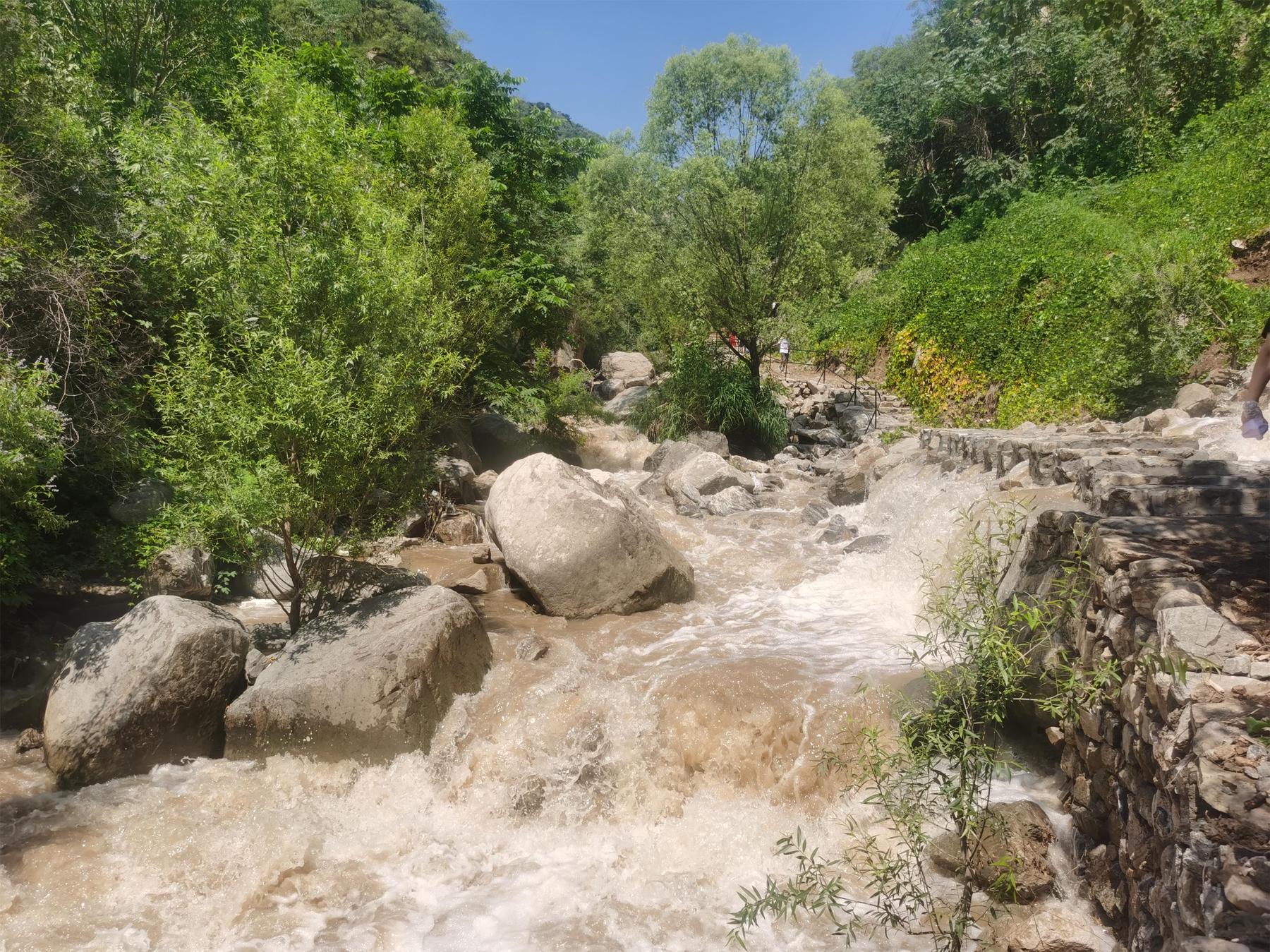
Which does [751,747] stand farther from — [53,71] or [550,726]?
[53,71]

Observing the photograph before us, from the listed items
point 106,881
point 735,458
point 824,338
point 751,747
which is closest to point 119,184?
point 106,881

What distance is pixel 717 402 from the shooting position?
1781cm

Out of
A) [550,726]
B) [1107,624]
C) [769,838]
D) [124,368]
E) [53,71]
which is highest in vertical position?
[53,71]

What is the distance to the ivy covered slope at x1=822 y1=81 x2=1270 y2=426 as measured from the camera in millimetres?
11281

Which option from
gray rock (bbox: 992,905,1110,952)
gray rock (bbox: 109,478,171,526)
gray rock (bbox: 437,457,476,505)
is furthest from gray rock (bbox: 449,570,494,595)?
gray rock (bbox: 992,905,1110,952)

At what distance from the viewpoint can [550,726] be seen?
618 cm

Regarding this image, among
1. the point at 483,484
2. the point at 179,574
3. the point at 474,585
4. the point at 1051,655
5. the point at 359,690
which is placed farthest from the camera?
the point at 483,484

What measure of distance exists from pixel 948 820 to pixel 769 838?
1.22 m

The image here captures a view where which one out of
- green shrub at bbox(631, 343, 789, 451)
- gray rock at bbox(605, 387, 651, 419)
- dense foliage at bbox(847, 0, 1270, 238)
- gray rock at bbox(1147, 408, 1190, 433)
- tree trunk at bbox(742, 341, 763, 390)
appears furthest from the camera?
gray rock at bbox(605, 387, 651, 419)

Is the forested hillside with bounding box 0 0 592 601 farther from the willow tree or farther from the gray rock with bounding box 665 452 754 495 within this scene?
the willow tree

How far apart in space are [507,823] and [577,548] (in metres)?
3.29

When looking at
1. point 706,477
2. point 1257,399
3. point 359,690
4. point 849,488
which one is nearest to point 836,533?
point 849,488

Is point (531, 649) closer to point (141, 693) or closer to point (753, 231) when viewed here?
point (141, 693)

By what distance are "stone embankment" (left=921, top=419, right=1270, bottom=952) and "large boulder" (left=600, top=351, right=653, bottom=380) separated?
2058cm
